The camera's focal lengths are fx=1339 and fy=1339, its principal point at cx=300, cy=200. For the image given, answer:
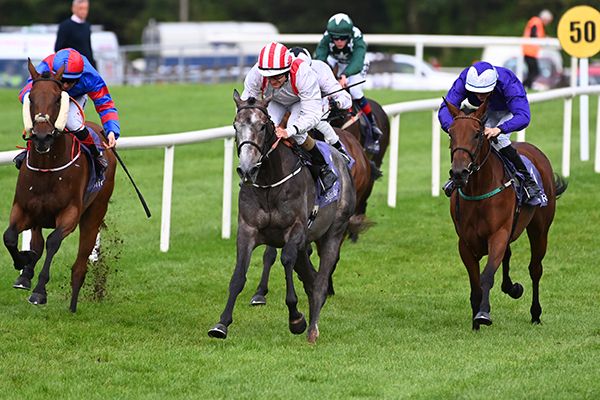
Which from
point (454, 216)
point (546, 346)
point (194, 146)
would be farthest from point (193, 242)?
point (194, 146)

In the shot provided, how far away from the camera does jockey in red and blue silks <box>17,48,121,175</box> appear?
8.64m

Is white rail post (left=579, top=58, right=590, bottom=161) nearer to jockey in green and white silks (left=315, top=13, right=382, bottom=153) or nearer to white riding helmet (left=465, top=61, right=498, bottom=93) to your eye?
jockey in green and white silks (left=315, top=13, right=382, bottom=153)

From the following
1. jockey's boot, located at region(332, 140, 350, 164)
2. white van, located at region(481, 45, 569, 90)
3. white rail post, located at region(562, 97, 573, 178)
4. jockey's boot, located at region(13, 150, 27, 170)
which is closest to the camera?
jockey's boot, located at region(13, 150, 27, 170)

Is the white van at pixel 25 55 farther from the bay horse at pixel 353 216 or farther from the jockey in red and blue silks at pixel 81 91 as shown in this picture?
the jockey in red and blue silks at pixel 81 91

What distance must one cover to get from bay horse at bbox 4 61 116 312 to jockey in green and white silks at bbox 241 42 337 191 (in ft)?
3.89

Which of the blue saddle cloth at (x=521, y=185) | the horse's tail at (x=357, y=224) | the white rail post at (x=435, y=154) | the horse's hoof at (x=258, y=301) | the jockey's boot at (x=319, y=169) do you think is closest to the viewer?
the jockey's boot at (x=319, y=169)

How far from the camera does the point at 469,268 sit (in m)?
8.71

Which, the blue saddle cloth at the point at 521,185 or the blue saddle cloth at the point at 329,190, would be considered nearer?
the blue saddle cloth at the point at 329,190

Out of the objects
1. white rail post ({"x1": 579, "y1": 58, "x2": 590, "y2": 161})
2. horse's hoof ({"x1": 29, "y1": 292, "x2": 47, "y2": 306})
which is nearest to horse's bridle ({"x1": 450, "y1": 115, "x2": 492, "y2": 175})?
horse's hoof ({"x1": 29, "y1": 292, "x2": 47, "y2": 306})

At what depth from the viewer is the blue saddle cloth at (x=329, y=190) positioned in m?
8.52

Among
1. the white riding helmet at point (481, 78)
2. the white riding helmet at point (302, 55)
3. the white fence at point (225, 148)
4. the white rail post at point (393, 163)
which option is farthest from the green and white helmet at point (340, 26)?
the white riding helmet at point (481, 78)

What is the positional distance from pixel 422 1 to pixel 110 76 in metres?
22.8

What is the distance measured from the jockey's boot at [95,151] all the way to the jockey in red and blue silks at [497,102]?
2.28 meters

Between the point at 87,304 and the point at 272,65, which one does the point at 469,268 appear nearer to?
the point at 272,65
